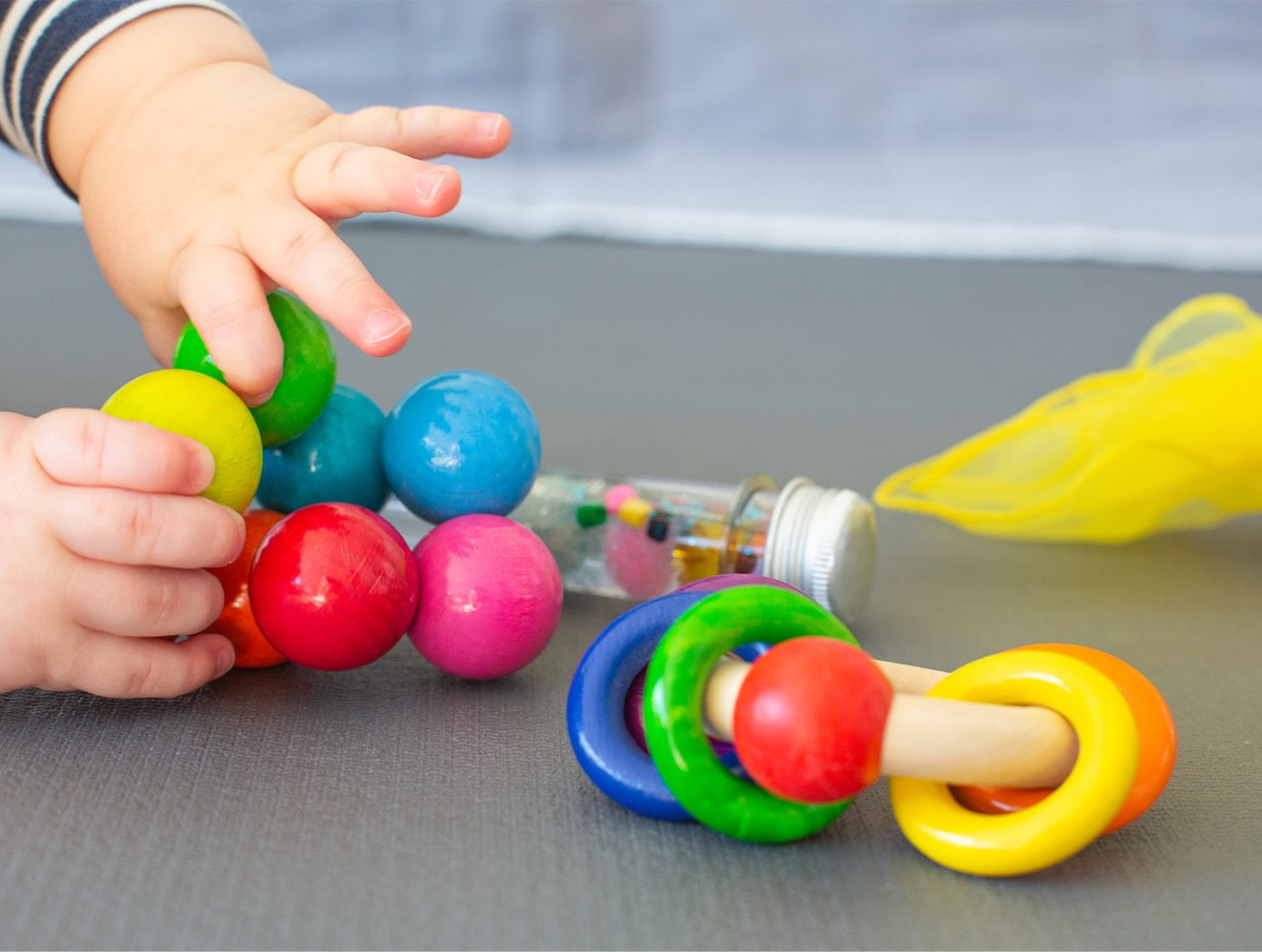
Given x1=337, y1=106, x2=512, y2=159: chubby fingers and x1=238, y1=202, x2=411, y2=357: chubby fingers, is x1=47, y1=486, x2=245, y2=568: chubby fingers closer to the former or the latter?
x1=238, y1=202, x2=411, y2=357: chubby fingers

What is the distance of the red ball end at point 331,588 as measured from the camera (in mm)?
505

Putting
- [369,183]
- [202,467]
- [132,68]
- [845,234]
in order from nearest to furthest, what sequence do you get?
[202,467] → [369,183] → [132,68] → [845,234]

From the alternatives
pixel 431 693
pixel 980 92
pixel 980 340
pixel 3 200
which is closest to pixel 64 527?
pixel 431 693

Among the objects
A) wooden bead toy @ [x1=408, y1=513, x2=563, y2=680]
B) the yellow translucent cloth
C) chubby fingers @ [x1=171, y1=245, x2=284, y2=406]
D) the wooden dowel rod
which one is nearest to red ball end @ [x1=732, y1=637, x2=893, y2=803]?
the wooden dowel rod

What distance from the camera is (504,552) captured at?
1.79 feet

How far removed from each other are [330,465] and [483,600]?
0.12 metres

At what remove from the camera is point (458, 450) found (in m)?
0.59

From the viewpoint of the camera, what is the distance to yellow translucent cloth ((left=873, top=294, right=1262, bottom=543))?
0.77 metres

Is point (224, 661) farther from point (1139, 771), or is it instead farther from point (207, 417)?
point (1139, 771)

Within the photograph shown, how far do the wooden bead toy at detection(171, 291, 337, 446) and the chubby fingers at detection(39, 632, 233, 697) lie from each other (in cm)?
11

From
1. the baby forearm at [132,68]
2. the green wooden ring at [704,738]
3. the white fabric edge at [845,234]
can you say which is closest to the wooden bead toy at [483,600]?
the green wooden ring at [704,738]

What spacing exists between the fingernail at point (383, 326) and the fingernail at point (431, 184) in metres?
0.06

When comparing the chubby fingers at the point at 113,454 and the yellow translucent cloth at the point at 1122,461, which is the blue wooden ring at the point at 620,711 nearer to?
the chubby fingers at the point at 113,454

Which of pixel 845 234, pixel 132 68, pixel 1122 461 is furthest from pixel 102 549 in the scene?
pixel 845 234
